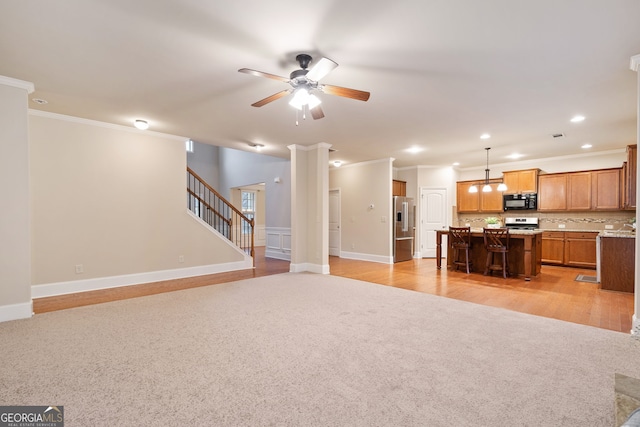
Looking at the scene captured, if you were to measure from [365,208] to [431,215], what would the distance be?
214 centimetres

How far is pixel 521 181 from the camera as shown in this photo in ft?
24.9

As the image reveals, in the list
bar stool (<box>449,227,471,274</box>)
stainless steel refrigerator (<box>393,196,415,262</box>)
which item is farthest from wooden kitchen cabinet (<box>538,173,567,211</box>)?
stainless steel refrigerator (<box>393,196,415,262</box>)

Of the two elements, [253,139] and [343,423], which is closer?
[343,423]

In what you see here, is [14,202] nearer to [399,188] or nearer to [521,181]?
[399,188]

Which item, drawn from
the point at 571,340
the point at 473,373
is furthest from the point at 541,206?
the point at 473,373

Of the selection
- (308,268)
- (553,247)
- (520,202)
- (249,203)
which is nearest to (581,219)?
(553,247)

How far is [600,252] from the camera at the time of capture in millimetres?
4891

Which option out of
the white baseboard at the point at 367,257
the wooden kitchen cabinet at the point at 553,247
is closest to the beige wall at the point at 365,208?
the white baseboard at the point at 367,257

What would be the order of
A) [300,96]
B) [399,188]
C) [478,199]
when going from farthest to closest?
[399,188] < [478,199] < [300,96]

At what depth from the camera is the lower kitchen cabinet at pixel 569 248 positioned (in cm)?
657

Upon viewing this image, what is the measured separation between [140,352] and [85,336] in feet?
2.66

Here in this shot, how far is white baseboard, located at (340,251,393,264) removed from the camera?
7.56 m

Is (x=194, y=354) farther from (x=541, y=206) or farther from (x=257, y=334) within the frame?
(x=541, y=206)

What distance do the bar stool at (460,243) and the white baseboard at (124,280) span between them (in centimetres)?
461
